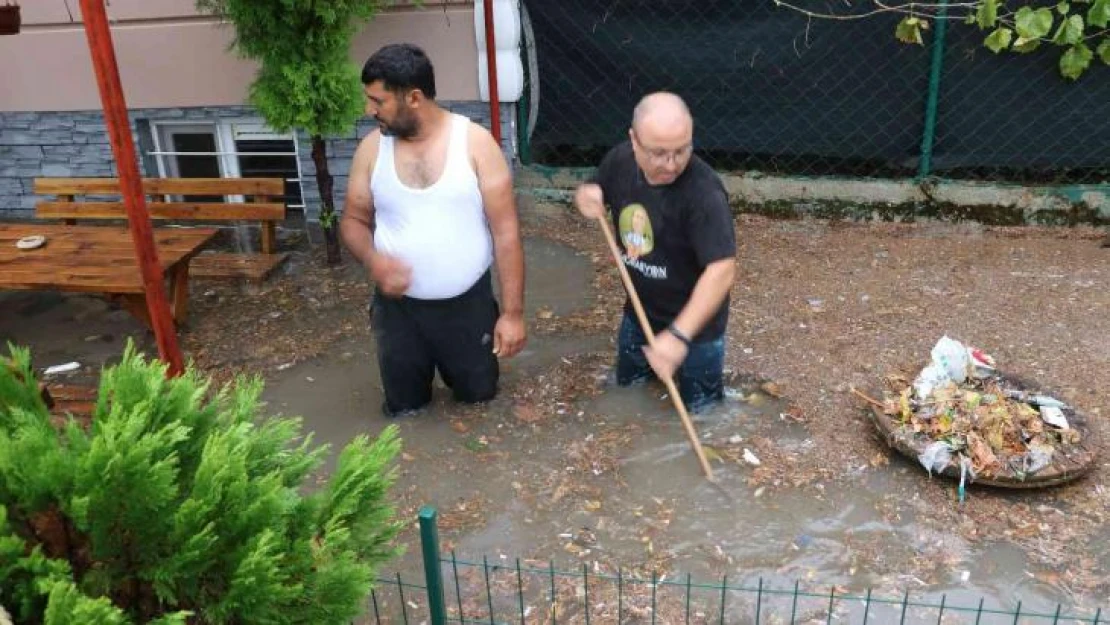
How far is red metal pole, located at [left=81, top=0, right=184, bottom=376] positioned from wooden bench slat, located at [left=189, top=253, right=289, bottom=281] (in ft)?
6.79

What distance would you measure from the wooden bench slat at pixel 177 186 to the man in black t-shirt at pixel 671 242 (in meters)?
2.94

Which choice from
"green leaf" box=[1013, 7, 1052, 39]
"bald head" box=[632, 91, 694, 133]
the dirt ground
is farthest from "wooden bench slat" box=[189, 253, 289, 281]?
"green leaf" box=[1013, 7, 1052, 39]

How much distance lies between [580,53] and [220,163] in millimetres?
3065

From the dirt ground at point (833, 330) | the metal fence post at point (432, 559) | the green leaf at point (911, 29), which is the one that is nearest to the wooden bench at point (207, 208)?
the dirt ground at point (833, 330)

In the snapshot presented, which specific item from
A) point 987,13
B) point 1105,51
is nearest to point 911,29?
point 987,13

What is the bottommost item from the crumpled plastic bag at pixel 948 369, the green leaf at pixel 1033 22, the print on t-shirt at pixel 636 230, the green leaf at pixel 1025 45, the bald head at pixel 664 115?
the crumpled plastic bag at pixel 948 369

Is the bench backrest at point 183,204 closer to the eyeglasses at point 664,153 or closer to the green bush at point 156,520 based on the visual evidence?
the eyeglasses at point 664,153

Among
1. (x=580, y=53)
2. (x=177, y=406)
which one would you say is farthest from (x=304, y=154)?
(x=177, y=406)

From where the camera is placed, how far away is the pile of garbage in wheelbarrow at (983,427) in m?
3.67

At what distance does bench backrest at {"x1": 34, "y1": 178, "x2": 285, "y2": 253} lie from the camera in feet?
20.5

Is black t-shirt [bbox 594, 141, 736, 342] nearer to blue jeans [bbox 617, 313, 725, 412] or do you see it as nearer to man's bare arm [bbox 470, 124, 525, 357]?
blue jeans [bbox 617, 313, 725, 412]

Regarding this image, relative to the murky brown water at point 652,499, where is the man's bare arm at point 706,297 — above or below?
above

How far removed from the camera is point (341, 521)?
2.22m

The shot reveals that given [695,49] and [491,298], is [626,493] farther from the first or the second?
[695,49]
